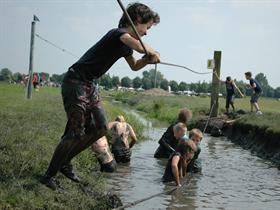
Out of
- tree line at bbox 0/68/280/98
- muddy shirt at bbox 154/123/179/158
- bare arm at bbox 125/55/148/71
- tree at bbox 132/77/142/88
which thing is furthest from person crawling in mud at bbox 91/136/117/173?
tree at bbox 132/77/142/88

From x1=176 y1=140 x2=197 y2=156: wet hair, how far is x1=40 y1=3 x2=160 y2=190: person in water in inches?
134

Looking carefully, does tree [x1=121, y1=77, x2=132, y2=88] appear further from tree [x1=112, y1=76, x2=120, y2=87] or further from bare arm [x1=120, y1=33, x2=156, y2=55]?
bare arm [x1=120, y1=33, x2=156, y2=55]

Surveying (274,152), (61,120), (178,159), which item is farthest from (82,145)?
(274,152)

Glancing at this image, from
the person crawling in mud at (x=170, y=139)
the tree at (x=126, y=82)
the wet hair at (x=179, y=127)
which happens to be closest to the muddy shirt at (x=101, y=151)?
the wet hair at (x=179, y=127)

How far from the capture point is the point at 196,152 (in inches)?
449

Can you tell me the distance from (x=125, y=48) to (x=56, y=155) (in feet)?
5.11

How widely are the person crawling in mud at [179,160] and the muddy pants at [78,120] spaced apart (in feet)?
10.9

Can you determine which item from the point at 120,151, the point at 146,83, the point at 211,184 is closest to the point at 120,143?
the point at 120,151

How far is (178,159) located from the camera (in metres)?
10.1

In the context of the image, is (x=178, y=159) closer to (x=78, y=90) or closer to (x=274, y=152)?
(x=78, y=90)

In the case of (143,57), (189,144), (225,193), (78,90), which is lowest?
(225,193)

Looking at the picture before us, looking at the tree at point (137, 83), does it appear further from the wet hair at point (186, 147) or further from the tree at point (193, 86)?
the wet hair at point (186, 147)

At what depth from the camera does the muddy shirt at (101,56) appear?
6.64 meters

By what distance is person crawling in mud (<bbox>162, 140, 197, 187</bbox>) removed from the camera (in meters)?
9.99
